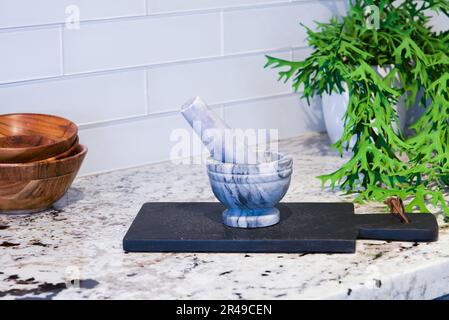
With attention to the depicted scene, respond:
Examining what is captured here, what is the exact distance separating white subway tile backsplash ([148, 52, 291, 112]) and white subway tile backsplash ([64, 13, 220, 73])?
0.03 metres

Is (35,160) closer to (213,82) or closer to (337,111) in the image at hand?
(213,82)

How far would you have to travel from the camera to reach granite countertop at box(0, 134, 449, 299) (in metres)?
1.28

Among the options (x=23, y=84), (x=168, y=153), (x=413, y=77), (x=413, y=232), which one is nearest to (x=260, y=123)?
(x=168, y=153)

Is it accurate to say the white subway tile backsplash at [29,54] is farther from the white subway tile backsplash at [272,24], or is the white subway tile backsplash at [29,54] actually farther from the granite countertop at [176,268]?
the white subway tile backsplash at [272,24]

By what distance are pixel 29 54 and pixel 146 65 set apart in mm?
265

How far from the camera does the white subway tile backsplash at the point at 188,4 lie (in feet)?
6.38

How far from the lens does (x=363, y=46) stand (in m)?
1.92

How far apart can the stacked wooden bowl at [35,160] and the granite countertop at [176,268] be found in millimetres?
41

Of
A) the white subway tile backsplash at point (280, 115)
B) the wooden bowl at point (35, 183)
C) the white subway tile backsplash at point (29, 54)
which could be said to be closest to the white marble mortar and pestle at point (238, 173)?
the wooden bowl at point (35, 183)

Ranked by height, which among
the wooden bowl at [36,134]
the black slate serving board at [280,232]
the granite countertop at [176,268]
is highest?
the wooden bowl at [36,134]

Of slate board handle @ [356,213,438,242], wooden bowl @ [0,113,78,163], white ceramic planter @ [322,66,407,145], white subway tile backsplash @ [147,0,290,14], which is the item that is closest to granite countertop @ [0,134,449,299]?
slate board handle @ [356,213,438,242]

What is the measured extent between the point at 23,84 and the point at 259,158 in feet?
1.78

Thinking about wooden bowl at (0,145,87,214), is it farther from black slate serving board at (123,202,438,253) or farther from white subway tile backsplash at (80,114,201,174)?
white subway tile backsplash at (80,114,201,174)
